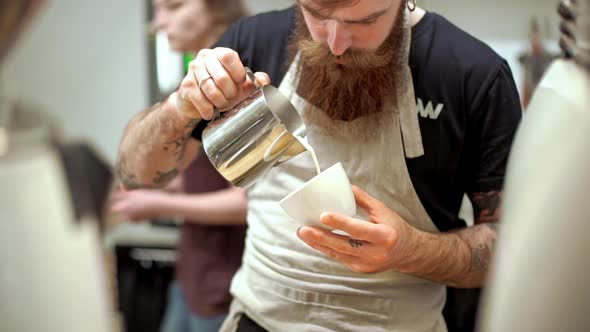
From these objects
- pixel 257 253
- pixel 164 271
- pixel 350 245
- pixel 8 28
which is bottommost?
pixel 164 271

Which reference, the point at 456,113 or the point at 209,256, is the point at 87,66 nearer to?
the point at 456,113

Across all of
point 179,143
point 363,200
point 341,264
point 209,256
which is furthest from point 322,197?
point 209,256

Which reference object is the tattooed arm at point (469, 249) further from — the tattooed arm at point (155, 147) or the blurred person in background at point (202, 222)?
the blurred person in background at point (202, 222)

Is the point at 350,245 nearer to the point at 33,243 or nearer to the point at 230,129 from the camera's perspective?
the point at 230,129

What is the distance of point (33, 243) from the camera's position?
493 mm

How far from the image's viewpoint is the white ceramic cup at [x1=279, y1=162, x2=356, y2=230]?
0.71 metres

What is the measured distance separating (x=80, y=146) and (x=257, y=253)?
419 mm

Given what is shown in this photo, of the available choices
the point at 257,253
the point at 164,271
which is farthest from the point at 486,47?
the point at 164,271

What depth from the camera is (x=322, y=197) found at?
2.34 feet

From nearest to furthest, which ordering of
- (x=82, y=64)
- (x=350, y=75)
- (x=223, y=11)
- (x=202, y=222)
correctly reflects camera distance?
(x=82, y=64), (x=350, y=75), (x=223, y=11), (x=202, y=222)

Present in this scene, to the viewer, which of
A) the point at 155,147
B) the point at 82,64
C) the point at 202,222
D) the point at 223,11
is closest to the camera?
the point at 82,64

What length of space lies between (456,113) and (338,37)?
0.19 m

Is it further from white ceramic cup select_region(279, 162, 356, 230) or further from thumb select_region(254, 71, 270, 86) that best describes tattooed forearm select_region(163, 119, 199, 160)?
white ceramic cup select_region(279, 162, 356, 230)

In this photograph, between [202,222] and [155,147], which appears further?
[202,222]
